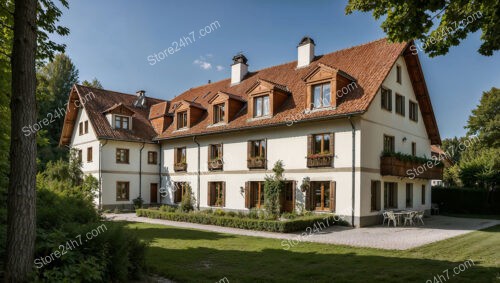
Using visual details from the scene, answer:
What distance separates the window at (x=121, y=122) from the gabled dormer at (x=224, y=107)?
7959 mm

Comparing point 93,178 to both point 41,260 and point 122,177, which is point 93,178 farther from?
point 41,260

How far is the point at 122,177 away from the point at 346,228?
17.8 m

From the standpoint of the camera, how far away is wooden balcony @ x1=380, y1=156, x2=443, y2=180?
19.6 meters

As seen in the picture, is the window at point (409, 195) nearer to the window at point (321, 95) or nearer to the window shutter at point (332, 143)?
the window shutter at point (332, 143)

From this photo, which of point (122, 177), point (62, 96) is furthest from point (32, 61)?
point (62, 96)

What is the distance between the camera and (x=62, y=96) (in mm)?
45844

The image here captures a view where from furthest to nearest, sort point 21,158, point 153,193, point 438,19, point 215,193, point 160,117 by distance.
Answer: point 160,117, point 153,193, point 215,193, point 438,19, point 21,158

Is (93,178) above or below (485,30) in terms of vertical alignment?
below

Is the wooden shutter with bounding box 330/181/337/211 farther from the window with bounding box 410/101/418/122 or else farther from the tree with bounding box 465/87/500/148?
the tree with bounding box 465/87/500/148

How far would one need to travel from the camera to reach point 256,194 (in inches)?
894

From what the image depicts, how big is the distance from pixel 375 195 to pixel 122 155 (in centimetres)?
1869

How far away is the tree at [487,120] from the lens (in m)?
38.0

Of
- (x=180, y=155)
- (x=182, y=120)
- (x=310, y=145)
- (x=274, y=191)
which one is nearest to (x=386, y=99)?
(x=310, y=145)

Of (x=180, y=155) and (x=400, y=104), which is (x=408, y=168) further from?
(x=180, y=155)
